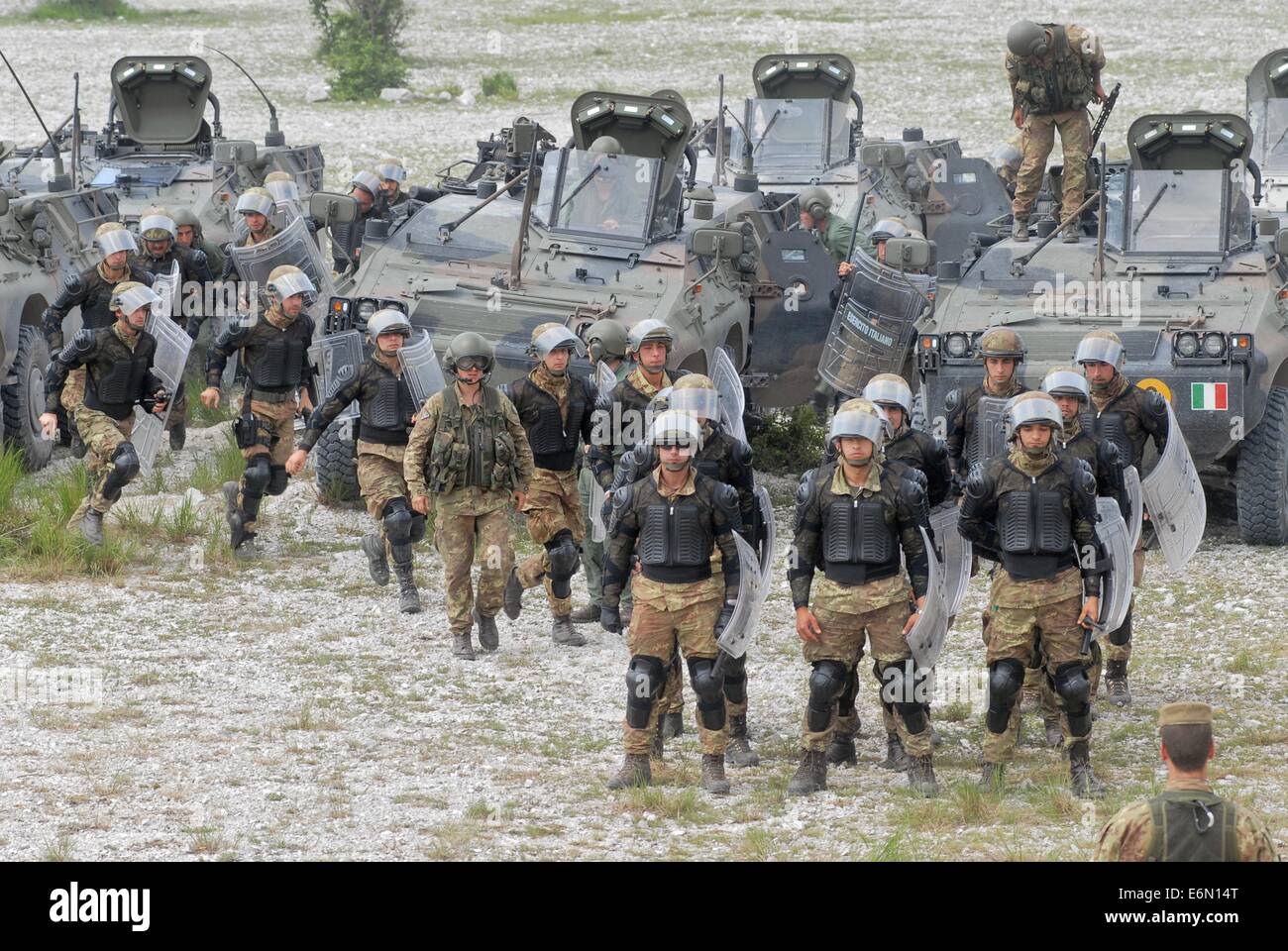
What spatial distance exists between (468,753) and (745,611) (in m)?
1.50

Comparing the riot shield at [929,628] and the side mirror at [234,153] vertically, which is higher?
the side mirror at [234,153]

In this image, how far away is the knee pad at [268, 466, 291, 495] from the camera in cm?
1359

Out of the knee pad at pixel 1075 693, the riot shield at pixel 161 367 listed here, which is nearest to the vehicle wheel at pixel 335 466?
the riot shield at pixel 161 367

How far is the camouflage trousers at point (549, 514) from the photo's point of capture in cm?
1214

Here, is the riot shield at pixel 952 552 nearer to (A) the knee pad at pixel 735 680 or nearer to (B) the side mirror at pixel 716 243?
(A) the knee pad at pixel 735 680

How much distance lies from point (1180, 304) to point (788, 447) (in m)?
3.42

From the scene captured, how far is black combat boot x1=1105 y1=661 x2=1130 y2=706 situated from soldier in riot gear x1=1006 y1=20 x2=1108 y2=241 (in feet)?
16.2

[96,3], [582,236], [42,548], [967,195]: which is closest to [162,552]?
[42,548]

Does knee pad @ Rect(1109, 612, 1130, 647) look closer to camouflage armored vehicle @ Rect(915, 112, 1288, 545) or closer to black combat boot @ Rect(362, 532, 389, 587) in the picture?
camouflage armored vehicle @ Rect(915, 112, 1288, 545)

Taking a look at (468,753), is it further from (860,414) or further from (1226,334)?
(1226,334)

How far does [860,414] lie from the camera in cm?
945

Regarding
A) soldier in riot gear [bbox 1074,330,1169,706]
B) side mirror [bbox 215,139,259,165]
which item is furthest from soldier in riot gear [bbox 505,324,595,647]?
side mirror [bbox 215,139,259,165]

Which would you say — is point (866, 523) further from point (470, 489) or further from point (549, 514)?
point (549, 514)

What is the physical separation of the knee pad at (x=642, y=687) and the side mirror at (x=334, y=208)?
6120mm
